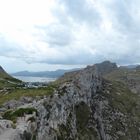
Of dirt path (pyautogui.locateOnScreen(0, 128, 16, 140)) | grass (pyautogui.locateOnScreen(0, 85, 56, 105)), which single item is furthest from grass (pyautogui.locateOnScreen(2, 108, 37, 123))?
grass (pyautogui.locateOnScreen(0, 85, 56, 105))

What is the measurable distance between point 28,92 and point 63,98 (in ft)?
50.5

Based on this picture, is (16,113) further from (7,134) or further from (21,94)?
(21,94)

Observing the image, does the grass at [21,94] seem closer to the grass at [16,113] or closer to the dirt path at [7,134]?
the grass at [16,113]

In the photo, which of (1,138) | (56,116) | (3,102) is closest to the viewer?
(1,138)

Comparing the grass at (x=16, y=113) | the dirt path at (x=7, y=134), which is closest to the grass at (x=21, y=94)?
the grass at (x=16, y=113)

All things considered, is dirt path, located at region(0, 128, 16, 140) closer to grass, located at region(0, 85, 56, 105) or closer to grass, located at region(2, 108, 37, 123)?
grass, located at region(2, 108, 37, 123)

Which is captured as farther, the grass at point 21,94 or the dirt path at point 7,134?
the grass at point 21,94

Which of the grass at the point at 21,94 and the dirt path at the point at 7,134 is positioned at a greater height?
the grass at the point at 21,94

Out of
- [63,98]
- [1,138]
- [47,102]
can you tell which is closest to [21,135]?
[1,138]

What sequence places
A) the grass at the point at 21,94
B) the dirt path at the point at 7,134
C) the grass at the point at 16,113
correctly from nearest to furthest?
the dirt path at the point at 7,134
the grass at the point at 16,113
the grass at the point at 21,94

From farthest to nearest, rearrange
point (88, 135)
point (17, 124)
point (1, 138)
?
point (88, 135) → point (17, 124) → point (1, 138)

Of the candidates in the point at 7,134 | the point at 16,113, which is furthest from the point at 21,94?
the point at 7,134

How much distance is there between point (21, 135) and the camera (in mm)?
59375

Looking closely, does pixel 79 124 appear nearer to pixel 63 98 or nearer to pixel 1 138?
pixel 63 98
